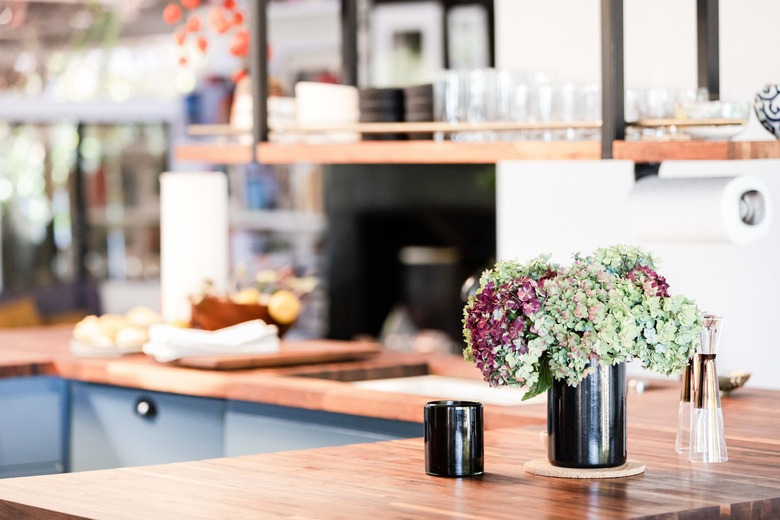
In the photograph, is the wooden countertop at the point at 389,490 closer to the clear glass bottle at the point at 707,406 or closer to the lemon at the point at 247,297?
the clear glass bottle at the point at 707,406

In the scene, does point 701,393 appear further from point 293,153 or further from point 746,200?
point 293,153

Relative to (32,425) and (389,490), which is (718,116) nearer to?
(389,490)

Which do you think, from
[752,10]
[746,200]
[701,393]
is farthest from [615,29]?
[701,393]

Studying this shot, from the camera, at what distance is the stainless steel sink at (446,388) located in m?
3.82

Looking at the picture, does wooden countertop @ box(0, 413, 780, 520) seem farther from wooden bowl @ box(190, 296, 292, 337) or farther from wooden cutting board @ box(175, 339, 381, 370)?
wooden bowl @ box(190, 296, 292, 337)

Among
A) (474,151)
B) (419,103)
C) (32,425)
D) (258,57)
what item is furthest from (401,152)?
(32,425)

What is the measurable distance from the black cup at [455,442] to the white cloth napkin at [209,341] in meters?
1.63

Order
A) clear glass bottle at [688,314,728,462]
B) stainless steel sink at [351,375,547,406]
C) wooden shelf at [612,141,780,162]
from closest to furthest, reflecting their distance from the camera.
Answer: clear glass bottle at [688,314,728,462] → wooden shelf at [612,141,780,162] → stainless steel sink at [351,375,547,406]

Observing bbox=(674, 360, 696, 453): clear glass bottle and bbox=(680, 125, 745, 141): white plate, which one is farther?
bbox=(680, 125, 745, 141): white plate

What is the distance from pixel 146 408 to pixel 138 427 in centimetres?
8

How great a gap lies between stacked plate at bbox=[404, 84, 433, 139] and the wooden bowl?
77 centimetres

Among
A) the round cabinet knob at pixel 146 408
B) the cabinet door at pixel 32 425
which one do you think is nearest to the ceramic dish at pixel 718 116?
the round cabinet knob at pixel 146 408

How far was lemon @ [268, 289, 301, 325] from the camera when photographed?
13.9 ft

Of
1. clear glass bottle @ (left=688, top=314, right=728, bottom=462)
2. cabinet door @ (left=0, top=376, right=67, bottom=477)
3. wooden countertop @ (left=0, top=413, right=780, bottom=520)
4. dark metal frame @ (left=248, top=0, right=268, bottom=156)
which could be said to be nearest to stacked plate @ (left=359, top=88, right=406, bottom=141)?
dark metal frame @ (left=248, top=0, right=268, bottom=156)
